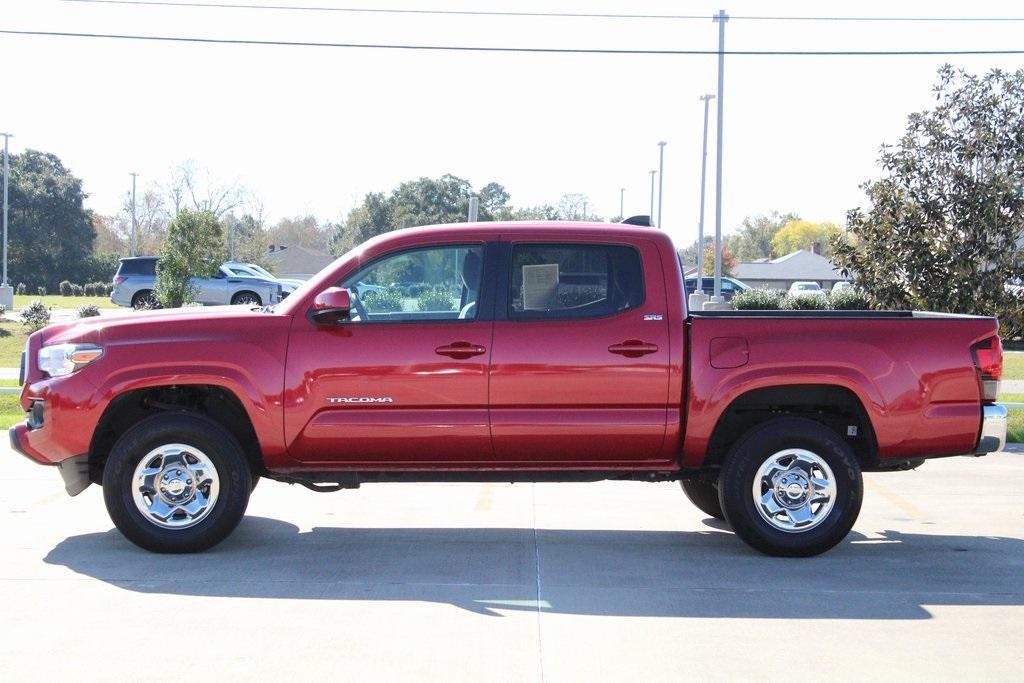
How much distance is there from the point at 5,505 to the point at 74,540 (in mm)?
1538

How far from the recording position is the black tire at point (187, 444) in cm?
Result: 707

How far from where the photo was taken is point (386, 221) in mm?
64750

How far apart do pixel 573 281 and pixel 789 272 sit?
90649 millimetres

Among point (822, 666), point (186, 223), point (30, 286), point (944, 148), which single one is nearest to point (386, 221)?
point (30, 286)

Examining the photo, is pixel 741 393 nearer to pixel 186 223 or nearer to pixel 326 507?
pixel 326 507

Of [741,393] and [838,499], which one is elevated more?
[741,393]

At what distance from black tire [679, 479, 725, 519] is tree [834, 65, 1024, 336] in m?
7.12

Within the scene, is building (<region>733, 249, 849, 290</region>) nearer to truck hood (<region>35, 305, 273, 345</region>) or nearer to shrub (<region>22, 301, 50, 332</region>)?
shrub (<region>22, 301, 50, 332</region>)

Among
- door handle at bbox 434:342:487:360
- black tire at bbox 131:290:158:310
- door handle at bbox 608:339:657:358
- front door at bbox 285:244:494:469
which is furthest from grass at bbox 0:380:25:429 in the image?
black tire at bbox 131:290:158:310

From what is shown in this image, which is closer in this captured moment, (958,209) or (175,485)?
(175,485)

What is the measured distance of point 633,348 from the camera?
7141 millimetres

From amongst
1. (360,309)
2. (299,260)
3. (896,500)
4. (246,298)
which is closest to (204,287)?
(246,298)

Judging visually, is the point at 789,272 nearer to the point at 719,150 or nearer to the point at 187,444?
the point at 719,150

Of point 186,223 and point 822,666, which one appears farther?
point 186,223
